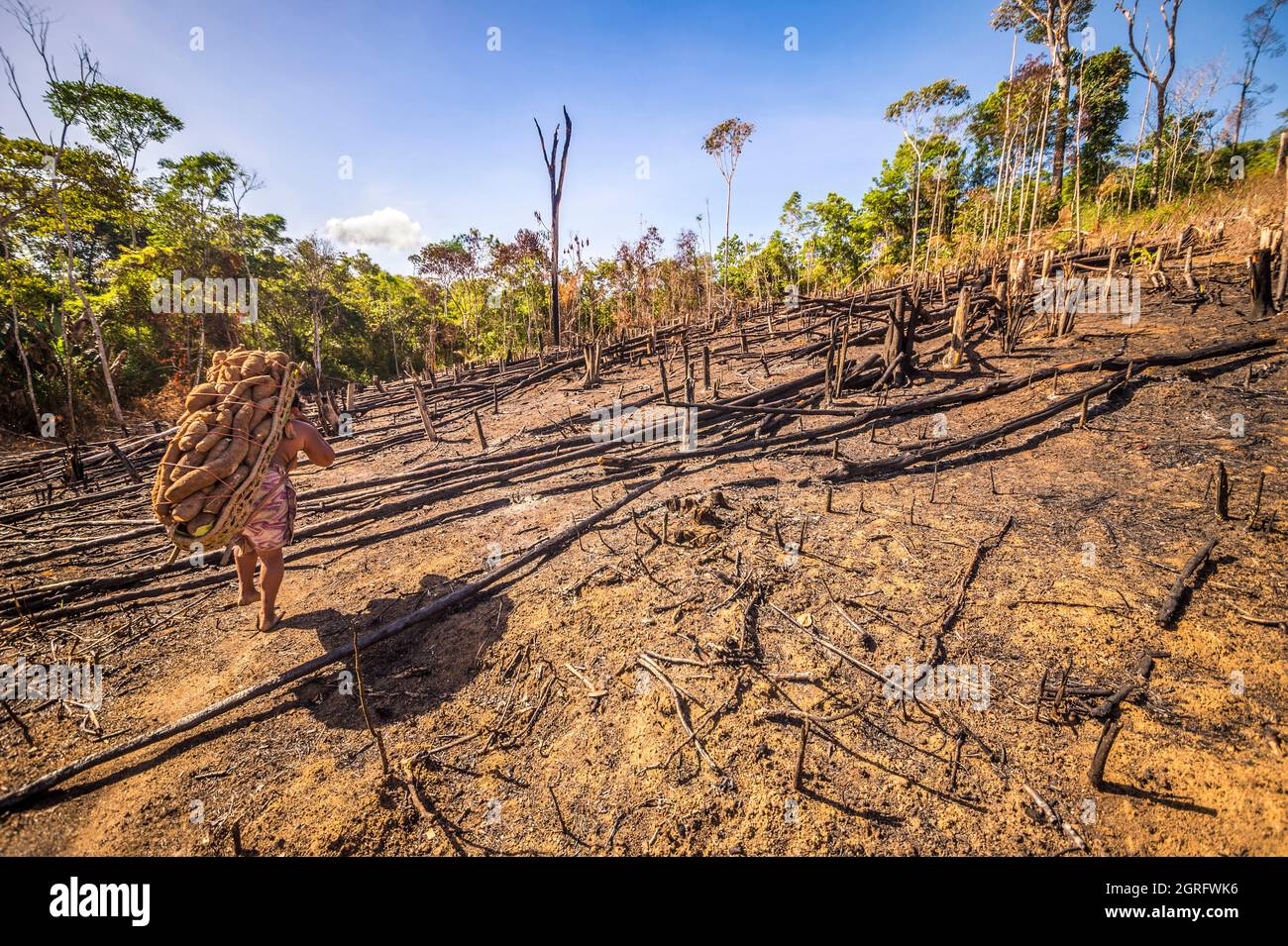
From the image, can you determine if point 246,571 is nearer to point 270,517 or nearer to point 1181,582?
point 270,517

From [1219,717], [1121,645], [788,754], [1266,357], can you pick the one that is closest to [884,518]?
[1121,645]

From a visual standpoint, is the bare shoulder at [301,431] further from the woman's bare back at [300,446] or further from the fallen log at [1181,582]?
the fallen log at [1181,582]

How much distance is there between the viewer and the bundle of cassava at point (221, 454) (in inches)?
107

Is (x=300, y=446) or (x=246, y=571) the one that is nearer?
(x=300, y=446)

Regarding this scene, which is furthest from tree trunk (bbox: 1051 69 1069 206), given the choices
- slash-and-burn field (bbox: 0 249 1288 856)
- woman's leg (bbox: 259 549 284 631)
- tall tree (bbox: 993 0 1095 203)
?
woman's leg (bbox: 259 549 284 631)

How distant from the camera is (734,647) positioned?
9.76 ft

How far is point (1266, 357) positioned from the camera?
5.98 meters

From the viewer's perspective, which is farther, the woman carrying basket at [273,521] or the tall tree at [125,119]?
the tall tree at [125,119]

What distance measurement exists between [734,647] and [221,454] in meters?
3.51

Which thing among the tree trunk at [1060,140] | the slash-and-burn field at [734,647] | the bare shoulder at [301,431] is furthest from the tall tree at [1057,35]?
the bare shoulder at [301,431]

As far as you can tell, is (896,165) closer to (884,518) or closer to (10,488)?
(884,518)

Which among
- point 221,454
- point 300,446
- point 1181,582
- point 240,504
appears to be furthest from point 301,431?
point 1181,582

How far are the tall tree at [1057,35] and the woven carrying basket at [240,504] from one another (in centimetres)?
3418

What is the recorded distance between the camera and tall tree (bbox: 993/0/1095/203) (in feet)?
70.8
